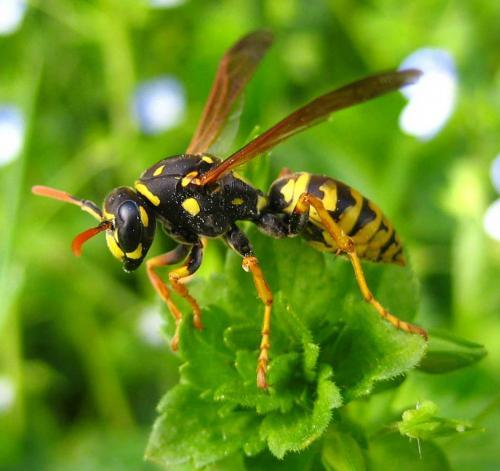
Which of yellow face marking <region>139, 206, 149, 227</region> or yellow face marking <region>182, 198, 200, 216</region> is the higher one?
yellow face marking <region>139, 206, 149, 227</region>

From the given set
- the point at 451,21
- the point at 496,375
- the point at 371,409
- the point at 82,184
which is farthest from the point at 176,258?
the point at 451,21

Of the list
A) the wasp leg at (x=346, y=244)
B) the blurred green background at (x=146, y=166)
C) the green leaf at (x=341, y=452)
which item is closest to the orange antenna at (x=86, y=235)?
the wasp leg at (x=346, y=244)

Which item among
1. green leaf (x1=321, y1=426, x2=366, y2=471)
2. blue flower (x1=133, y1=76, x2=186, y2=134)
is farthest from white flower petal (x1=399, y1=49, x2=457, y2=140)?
green leaf (x1=321, y1=426, x2=366, y2=471)

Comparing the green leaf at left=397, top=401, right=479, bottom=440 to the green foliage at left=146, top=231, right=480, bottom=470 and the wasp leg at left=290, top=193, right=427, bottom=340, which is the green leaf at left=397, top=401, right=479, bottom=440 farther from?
the wasp leg at left=290, top=193, right=427, bottom=340

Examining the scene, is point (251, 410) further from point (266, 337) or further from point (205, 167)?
point (205, 167)

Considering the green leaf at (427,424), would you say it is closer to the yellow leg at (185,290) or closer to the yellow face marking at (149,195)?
the yellow leg at (185,290)
